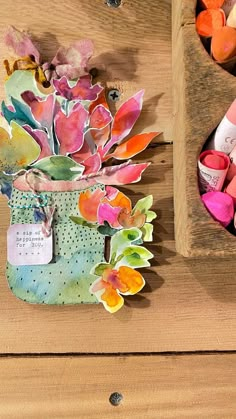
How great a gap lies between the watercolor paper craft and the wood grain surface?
76 millimetres

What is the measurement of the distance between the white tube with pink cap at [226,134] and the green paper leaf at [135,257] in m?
0.14

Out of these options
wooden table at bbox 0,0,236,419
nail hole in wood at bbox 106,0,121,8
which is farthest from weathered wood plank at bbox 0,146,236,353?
nail hole in wood at bbox 106,0,121,8

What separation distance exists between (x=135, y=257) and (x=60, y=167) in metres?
0.14

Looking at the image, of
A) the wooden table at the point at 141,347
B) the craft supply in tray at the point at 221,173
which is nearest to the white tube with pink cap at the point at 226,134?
the craft supply in tray at the point at 221,173

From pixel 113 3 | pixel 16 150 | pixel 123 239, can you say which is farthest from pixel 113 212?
pixel 113 3

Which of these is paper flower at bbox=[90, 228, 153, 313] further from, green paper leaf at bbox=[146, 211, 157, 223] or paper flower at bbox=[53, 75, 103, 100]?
paper flower at bbox=[53, 75, 103, 100]

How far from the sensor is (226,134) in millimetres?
591

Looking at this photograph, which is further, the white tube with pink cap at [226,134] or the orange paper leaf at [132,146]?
the orange paper leaf at [132,146]

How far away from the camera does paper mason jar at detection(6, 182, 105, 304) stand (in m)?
0.66

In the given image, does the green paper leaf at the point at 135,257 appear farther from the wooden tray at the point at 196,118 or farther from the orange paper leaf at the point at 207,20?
the orange paper leaf at the point at 207,20

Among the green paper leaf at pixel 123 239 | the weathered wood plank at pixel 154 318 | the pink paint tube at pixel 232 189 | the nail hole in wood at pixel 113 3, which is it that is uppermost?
the nail hole in wood at pixel 113 3

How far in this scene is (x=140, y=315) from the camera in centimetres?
67

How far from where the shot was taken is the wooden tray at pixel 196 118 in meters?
0.57

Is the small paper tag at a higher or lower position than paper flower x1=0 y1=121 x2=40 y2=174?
lower
